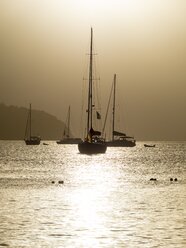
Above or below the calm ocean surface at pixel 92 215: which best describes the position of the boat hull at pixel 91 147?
above

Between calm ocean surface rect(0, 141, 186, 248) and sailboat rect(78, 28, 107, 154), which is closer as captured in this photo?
calm ocean surface rect(0, 141, 186, 248)

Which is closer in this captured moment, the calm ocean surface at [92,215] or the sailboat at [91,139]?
the calm ocean surface at [92,215]

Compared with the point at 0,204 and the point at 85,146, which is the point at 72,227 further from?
the point at 85,146

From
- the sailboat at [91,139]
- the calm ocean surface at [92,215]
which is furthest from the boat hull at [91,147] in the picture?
the calm ocean surface at [92,215]

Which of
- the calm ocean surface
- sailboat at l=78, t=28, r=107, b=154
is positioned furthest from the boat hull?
the calm ocean surface

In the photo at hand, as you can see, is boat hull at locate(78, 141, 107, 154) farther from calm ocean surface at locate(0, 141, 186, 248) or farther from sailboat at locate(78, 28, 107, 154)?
calm ocean surface at locate(0, 141, 186, 248)

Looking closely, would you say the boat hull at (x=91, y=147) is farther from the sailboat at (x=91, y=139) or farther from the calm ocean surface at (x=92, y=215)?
the calm ocean surface at (x=92, y=215)

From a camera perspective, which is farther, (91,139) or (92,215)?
(91,139)

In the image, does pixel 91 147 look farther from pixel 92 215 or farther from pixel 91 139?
pixel 92 215

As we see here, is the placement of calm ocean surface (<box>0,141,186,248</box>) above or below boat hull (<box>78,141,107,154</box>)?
below

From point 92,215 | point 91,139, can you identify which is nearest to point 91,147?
point 91,139

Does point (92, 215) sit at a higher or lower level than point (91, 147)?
lower

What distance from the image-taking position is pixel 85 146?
13550cm

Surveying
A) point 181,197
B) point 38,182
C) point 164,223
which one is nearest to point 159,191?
point 181,197
